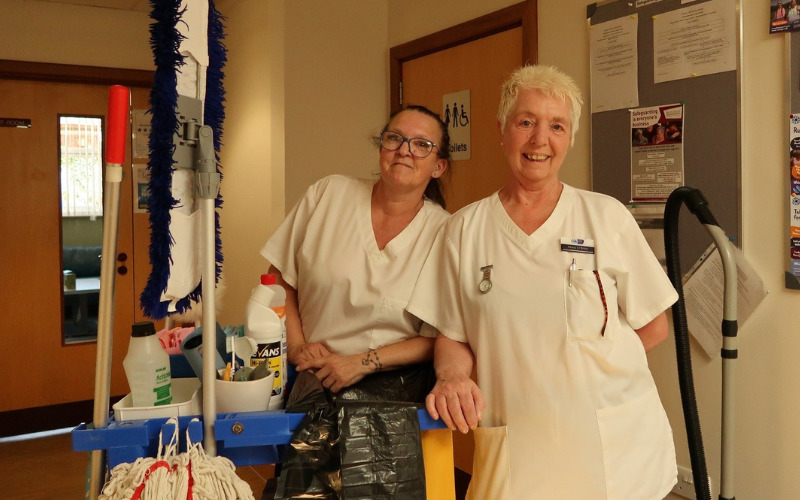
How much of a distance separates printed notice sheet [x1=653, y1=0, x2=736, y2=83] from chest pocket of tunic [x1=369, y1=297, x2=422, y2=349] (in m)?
1.23

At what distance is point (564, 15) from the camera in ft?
8.46

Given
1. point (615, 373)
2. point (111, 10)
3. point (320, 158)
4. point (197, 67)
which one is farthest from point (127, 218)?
point (615, 373)

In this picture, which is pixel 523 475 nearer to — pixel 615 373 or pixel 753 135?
pixel 615 373

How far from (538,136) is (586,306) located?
15.5 inches

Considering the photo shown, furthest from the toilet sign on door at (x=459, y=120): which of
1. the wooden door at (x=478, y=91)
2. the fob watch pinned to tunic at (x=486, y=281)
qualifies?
the fob watch pinned to tunic at (x=486, y=281)

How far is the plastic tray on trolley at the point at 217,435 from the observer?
1185 mm

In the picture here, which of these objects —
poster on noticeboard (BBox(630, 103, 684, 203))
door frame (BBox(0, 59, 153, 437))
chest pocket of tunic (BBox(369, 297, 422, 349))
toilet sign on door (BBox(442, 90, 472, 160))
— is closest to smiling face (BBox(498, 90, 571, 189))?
chest pocket of tunic (BBox(369, 297, 422, 349))

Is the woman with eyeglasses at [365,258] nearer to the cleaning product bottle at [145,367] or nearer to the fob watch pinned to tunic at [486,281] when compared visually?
the fob watch pinned to tunic at [486,281]

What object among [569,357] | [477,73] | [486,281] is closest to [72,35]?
[477,73]

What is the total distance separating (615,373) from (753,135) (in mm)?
982

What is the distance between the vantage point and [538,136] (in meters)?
1.52

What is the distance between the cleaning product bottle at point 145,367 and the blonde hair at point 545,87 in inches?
36.2

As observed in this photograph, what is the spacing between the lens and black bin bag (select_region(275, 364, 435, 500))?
1.27 meters

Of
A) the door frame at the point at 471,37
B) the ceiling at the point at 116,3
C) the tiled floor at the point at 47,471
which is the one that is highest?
the ceiling at the point at 116,3
